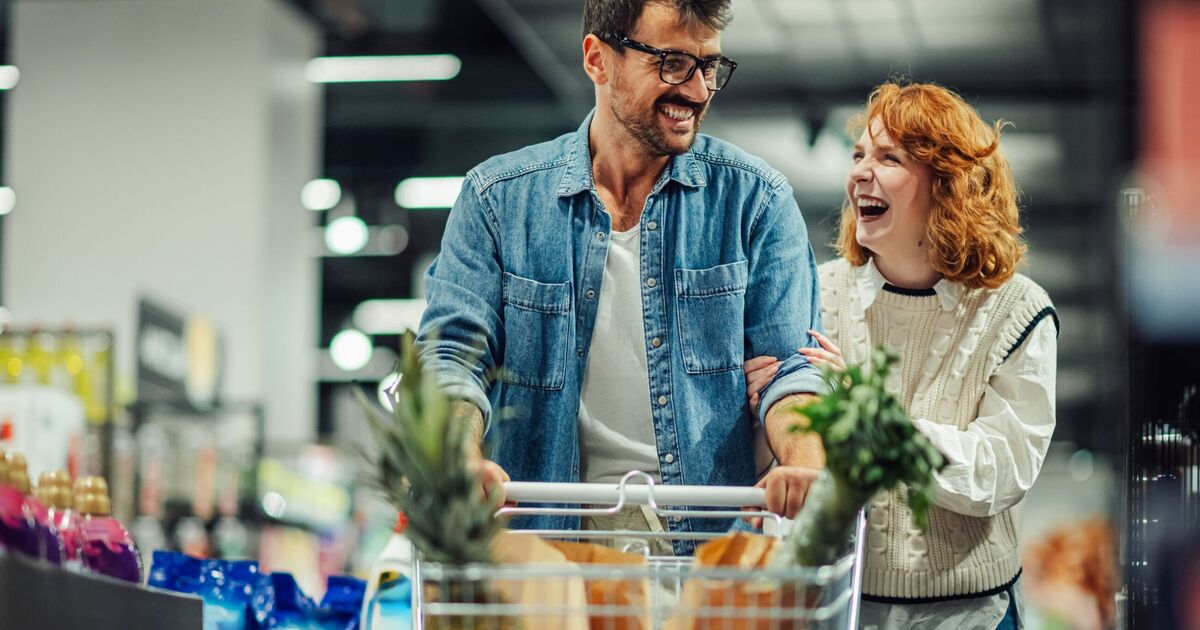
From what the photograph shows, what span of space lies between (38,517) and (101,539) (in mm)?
428

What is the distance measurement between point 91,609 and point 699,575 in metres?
0.94

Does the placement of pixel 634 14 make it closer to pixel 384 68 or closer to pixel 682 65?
pixel 682 65

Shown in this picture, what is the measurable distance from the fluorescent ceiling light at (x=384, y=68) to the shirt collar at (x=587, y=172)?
10432 millimetres

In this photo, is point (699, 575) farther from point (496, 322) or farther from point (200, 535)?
point (200, 535)

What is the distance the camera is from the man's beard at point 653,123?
285 centimetres

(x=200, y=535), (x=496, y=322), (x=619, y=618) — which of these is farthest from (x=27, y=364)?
(x=619, y=618)

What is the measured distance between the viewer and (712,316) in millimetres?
2889

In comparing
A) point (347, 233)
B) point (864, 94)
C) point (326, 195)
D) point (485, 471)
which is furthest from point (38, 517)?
point (326, 195)

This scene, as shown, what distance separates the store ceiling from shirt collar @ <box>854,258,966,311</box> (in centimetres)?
672

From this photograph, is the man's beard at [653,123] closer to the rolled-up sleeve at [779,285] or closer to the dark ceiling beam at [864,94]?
the rolled-up sleeve at [779,285]

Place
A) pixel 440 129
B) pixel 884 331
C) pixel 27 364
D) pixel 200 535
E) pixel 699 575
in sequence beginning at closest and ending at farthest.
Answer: pixel 699 575 → pixel 884 331 → pixel 27 364 → pixel 200 535 → pixel 440 129

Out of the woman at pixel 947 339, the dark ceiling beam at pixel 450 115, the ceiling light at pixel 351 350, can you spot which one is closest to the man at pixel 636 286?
the woman at pixel 947 339

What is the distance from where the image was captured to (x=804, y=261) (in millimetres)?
2979

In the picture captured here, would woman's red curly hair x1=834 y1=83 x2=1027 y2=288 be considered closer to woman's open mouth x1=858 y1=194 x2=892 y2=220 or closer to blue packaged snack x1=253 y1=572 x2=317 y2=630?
woman's open mouth x1=858 y1=194 x2=892 y2=220
